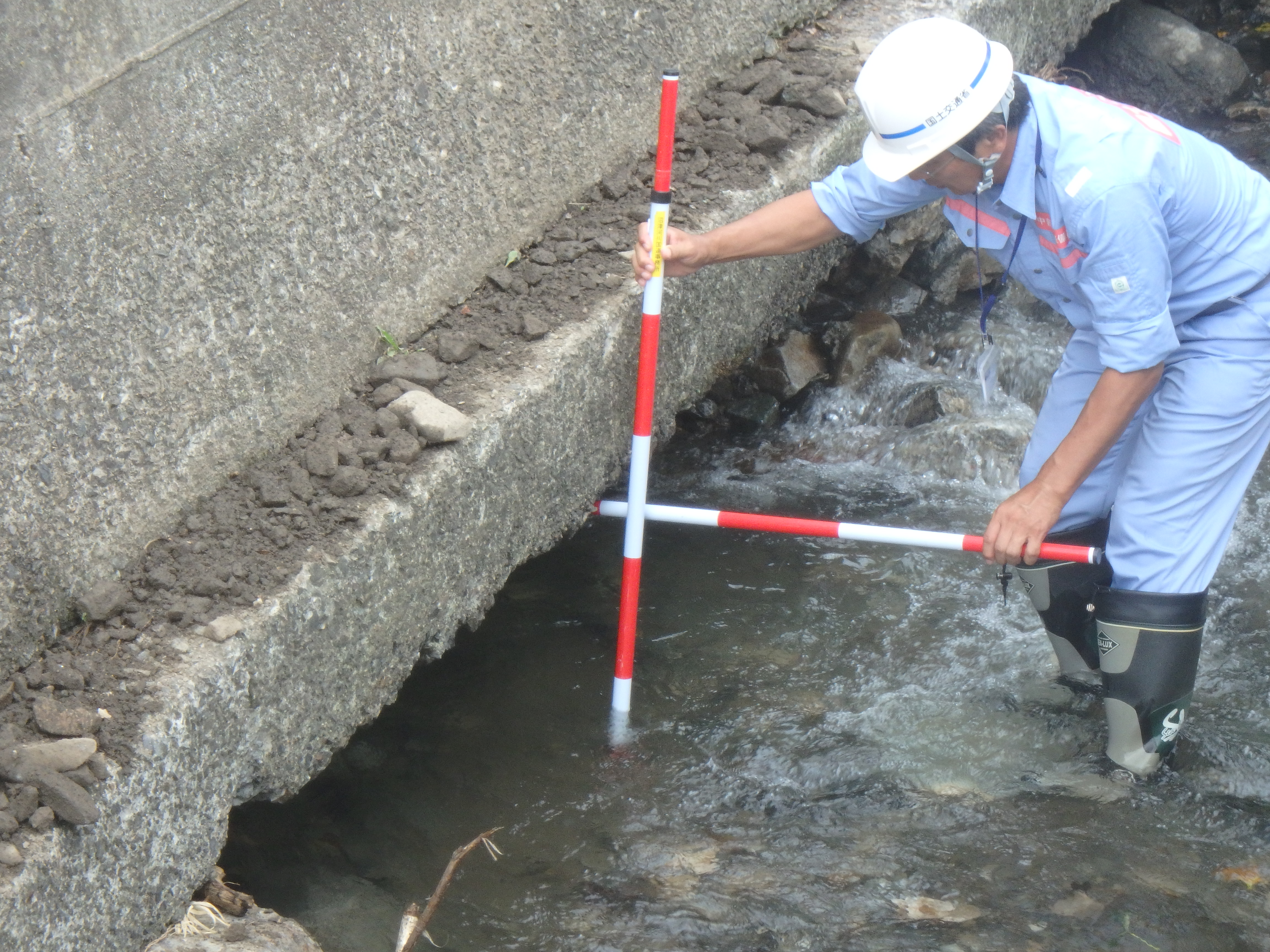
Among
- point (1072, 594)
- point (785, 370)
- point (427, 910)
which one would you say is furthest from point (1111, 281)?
point (785, 370)

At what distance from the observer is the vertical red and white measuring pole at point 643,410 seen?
271 cm

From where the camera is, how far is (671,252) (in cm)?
273

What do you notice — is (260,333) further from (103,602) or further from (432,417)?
(103,602)

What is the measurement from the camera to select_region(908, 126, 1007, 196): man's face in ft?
7.52

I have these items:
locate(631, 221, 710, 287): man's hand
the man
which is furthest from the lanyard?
locate(631, 221, 710, 287): man's hand

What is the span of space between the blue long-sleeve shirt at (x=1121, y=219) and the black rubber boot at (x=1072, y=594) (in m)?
0.57

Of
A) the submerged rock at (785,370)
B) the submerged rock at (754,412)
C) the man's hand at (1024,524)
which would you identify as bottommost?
the submerged rock at (754,412)

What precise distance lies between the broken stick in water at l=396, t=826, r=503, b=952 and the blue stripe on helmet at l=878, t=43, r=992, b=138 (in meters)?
1.60

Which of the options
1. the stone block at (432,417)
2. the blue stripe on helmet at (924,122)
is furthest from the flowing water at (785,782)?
the blue stripe on helmet at (924,122)

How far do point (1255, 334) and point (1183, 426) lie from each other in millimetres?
233

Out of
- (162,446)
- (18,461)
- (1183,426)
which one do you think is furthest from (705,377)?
(18,461)

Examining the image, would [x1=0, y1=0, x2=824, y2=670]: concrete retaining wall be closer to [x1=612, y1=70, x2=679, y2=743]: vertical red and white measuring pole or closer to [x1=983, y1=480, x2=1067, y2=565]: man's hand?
[x1=612, y1=70, x2=679, y2=743]: vertical red and white measuring pole

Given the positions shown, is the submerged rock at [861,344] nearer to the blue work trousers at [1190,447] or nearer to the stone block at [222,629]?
the blue work trousers at [1190,447]

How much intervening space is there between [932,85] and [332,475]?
57.2 inches
